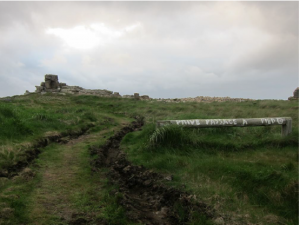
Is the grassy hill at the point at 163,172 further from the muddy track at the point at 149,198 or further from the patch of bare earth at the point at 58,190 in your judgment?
the muddy track at the point at 149,198

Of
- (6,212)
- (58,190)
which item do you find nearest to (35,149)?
(58,190)

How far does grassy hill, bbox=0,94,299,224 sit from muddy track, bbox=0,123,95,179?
2 centimetres

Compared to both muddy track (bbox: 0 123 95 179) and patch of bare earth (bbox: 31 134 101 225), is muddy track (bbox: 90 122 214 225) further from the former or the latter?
muddy track (bbox: 0 123 95 179)

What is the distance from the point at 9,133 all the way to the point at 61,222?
539cm

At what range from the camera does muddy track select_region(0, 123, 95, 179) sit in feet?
19.1

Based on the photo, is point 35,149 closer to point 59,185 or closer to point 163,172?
point 59,185

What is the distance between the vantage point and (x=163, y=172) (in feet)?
19.9

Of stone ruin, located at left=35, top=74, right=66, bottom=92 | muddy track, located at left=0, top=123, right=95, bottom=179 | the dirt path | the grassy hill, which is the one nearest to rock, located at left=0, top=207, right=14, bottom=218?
the grassy hill

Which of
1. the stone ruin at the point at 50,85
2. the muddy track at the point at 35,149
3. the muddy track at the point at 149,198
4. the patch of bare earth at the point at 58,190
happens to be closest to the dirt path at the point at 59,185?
the patch of bare earth at the point at 58,190

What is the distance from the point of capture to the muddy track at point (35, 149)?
583 cm

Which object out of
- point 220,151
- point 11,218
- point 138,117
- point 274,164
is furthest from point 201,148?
point 138,117

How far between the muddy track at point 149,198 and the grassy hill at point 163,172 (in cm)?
15

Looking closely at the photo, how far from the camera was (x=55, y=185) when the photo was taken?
5.43m

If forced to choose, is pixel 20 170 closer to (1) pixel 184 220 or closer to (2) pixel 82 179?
(2) pixel 82 179
